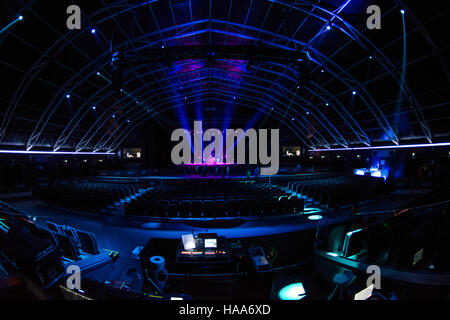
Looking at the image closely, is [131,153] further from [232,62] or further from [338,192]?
[338,192]

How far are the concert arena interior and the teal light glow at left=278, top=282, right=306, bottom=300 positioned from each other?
0.13ft

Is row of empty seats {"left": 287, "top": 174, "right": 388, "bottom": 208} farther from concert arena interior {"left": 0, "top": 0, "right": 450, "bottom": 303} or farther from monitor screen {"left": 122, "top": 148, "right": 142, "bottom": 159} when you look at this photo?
monitor screen {"left": 122, "top": 148, "right": 142, "bottom": 159}

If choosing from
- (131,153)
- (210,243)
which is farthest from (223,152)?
(210,243)

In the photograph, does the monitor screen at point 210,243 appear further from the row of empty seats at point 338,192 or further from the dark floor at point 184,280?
the row of empty seats at point 338,192

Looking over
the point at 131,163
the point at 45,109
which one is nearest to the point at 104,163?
the point at 131,163

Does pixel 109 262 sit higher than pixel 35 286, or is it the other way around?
pixel 35 286

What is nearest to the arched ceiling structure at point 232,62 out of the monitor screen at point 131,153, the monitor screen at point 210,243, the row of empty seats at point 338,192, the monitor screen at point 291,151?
the row of empty seats at point 338,192

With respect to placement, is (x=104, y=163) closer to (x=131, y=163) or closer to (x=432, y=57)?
(x=131, y=163)

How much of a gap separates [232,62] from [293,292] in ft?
66.0

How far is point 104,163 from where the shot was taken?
26.2 m

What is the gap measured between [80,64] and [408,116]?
28.7m

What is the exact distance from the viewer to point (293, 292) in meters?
4.43

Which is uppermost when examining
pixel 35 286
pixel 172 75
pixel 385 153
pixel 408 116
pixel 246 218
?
pixel 172 75

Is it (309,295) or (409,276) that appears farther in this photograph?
(309,295)
